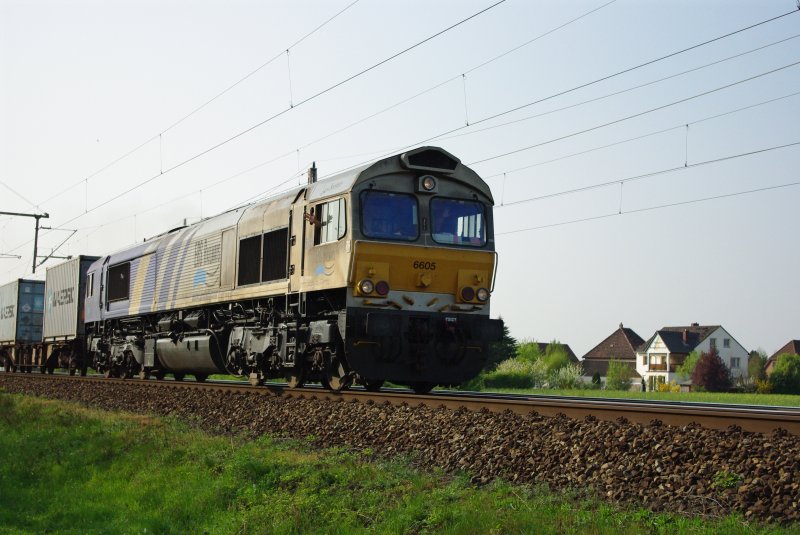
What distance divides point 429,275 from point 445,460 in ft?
20.2

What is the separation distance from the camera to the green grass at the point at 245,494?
22.7ft

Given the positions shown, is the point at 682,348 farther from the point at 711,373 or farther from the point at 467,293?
the point at 467,293

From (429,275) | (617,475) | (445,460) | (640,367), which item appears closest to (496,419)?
(445,460)

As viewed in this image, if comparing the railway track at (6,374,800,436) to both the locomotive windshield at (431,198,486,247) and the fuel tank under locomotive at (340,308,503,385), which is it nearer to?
the fuel tank under locomotive at (340,308,503,385)

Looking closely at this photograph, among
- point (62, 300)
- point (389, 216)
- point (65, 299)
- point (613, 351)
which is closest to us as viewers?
point (389, 216)

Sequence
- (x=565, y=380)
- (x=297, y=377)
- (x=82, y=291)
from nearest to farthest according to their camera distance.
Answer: (x=297, y=377)
(x=82, y=291)
(x=565, y=380)

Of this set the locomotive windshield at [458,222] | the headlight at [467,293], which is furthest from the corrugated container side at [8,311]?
the headlight at [467,293]

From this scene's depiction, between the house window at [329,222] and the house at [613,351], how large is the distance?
94.1 m

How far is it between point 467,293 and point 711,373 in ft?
222

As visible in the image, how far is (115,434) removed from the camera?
1365 cm

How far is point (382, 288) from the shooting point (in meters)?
14.7

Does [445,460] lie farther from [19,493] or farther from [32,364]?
[32,364]

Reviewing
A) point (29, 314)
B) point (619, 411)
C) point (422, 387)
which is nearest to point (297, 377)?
point (422, 387)

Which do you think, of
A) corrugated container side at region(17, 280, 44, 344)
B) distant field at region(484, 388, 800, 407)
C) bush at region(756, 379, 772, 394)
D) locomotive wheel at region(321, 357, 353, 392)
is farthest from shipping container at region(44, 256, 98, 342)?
bush at region(756, 379, 772, 394)
